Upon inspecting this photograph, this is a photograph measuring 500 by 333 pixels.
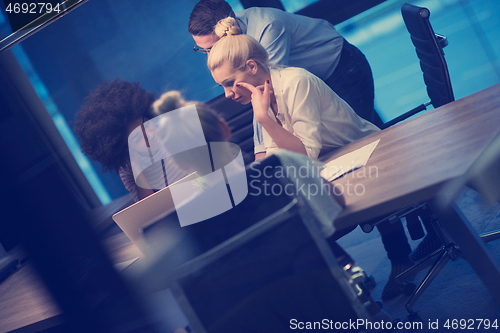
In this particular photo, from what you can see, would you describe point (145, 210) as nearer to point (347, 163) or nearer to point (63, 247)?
point (63, 247)

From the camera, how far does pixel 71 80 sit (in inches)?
117

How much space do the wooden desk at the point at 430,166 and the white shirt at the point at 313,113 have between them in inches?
8.6

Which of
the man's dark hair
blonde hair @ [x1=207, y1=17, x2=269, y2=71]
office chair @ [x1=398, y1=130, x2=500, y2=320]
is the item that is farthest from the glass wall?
office chair @ [x1=398, y1=130, x2=500, y2=320]

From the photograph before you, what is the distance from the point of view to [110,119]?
1.73 meters

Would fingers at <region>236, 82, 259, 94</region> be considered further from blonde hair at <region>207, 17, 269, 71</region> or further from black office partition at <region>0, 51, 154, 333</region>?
black office partition at <region>0, 51, 154, 333</region>

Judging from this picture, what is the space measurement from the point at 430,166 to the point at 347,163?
36 cm

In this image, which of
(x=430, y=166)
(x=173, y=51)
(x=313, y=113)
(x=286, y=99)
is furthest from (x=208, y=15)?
(x=430, y=166)

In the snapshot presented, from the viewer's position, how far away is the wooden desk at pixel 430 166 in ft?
2.78

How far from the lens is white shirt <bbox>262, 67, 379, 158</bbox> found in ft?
4.67

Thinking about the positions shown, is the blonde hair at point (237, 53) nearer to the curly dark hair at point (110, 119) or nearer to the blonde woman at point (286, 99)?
the blonde woman at point (286, 99)

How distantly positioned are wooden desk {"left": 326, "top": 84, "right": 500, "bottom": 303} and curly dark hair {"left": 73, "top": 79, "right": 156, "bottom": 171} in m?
1.02

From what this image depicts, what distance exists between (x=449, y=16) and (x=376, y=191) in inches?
85.2

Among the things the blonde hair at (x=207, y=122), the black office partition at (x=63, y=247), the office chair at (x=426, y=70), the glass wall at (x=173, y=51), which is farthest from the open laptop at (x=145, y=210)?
the glass wall at (x=173, y=51)

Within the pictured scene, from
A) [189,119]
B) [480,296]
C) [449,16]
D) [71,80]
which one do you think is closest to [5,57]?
[71,80]
